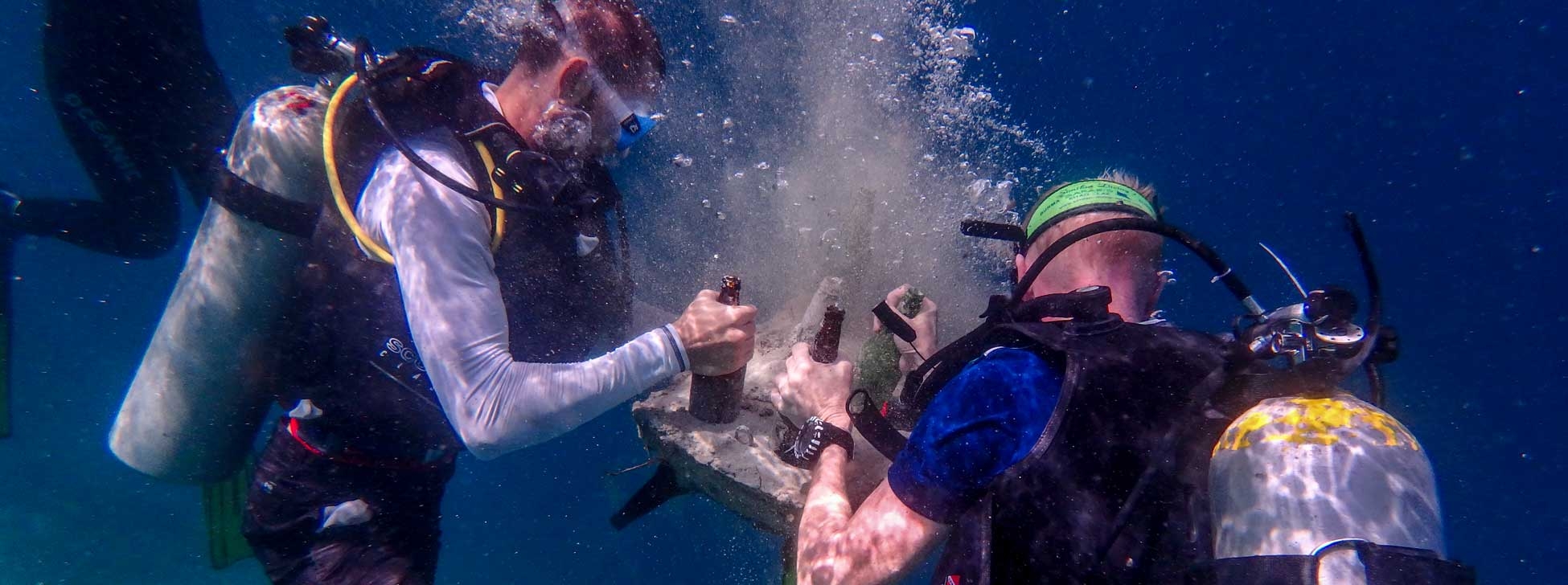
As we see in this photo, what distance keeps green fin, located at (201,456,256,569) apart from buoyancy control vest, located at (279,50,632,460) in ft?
5.68

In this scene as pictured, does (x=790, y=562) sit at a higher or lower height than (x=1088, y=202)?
lower

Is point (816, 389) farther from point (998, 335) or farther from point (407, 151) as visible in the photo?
point (407, 151)

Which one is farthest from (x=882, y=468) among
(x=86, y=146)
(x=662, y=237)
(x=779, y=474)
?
(x=662, y=237)

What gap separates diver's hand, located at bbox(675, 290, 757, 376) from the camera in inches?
104

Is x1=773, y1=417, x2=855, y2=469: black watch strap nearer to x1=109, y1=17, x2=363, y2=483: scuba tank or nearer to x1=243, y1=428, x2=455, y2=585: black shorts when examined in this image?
x1=243, y1=428, x2=455, y2=585: black shorts

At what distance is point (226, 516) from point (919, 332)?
4852 millimetres

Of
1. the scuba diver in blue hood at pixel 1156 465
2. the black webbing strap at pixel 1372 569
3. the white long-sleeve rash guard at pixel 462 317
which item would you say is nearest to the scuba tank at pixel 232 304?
the white long-sleeve rash guard at pixel 462 317

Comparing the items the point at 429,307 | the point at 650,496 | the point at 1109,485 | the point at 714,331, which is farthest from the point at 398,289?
the point at 1109,485

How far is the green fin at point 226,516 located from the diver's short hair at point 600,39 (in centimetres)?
361

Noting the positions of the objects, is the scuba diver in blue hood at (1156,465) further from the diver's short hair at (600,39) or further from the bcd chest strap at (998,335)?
the diver's short hair at (600,39)

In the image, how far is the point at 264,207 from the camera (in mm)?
2668

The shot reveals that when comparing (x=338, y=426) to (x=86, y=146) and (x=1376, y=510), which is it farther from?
(x=86, y=146)

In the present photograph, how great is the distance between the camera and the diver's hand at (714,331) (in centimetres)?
264

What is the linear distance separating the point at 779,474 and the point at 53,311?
89.6 metres
